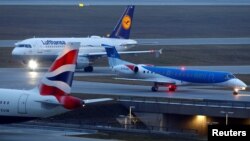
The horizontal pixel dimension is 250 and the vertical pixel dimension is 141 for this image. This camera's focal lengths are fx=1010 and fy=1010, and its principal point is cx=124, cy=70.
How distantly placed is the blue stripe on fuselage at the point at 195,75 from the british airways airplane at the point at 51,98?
87.0ft

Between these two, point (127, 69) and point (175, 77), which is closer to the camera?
point (175, 77)

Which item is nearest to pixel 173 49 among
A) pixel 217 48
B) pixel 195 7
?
pixel 217 48

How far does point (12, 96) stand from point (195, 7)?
141 m

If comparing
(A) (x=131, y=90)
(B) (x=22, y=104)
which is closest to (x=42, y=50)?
(A) (x=131, y=90)

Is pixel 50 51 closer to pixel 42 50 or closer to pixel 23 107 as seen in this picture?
pixel 42 50

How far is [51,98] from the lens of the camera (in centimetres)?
4803

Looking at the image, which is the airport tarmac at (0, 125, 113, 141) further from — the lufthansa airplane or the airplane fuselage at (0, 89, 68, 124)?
the lufthansa airplane

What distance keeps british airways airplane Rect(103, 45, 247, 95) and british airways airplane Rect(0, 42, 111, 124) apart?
26.6 m

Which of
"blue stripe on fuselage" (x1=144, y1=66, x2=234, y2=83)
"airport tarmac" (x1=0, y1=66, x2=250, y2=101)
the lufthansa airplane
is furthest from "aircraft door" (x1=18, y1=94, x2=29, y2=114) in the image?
the lufthansa airplane

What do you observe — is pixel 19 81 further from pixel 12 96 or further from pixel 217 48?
pixel 217 48

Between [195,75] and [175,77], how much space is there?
1787 millimetres

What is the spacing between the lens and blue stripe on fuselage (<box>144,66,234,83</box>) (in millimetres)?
73688

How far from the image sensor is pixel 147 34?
133750mm

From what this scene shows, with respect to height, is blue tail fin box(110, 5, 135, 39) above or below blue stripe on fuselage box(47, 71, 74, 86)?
above
